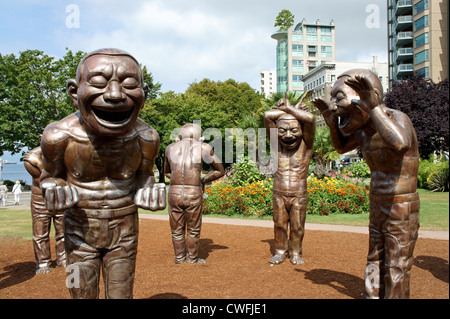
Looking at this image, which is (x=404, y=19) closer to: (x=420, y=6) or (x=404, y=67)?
(x=420, y=6)

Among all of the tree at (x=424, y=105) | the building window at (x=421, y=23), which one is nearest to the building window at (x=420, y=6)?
the building window at (x=421, y=23)

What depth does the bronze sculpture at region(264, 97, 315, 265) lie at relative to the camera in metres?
6.51

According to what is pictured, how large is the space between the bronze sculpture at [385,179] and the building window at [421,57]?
1515 inches

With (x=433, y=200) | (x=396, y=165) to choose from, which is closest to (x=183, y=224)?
(x=396, y=165)

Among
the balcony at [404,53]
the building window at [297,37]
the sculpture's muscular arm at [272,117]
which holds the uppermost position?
the building window at [297,37]

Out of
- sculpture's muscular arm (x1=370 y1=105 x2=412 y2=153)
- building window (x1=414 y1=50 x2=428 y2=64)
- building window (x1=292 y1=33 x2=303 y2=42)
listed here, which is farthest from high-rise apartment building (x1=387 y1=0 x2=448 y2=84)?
sculpture's muscular arm (x1=370 y1=105 x2=412 y2=153)

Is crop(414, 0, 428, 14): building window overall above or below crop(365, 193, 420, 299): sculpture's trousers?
above

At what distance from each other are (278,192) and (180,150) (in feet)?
6.39

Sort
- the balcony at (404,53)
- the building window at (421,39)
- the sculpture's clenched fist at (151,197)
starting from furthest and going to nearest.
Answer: the balcony at (404,53) → the building window at (421,39) → the sculpture's clenched fist at (151,197)

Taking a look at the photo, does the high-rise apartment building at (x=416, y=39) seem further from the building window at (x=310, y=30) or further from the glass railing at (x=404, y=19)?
the building window at (x=310, y=30)

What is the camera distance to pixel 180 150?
690cm

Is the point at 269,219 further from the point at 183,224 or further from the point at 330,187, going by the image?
the point at 183,224

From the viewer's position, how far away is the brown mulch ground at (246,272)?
511 cm

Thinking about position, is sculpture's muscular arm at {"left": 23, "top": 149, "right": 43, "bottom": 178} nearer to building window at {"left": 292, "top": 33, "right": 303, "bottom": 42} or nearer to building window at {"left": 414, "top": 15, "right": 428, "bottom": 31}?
building window at {"left": 414, "top": 15, "right": 428, "bottom": 31}
